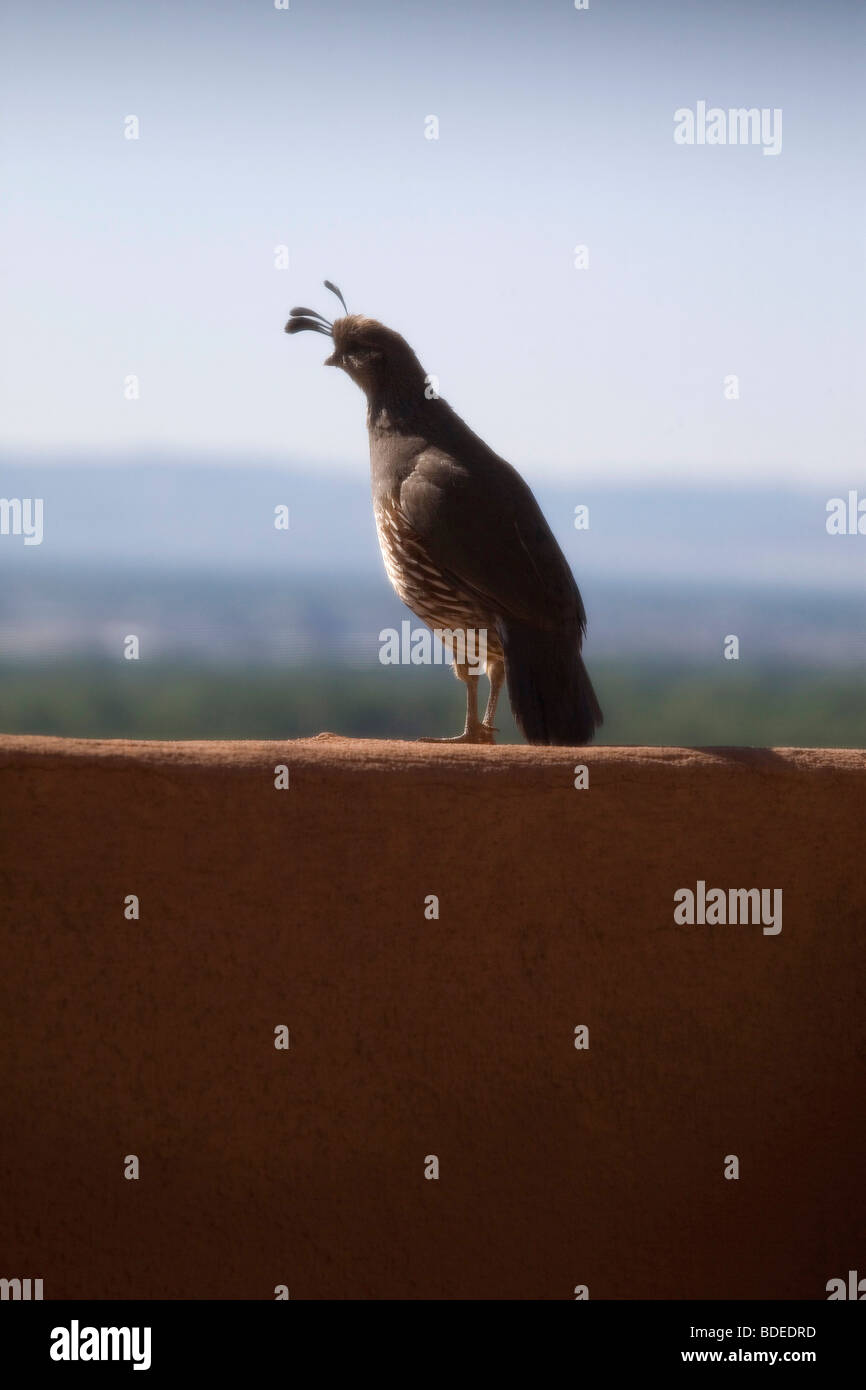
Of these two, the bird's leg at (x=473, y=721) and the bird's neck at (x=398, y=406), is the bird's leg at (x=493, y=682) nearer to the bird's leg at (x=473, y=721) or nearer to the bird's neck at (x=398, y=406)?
the bird's leg at (x=473, y=721)

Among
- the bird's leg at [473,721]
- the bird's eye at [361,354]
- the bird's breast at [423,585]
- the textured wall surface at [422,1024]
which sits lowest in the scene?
the textured wall surface at [422,1024]

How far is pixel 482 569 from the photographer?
5.17 metres

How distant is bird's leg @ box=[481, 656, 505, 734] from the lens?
5.45m

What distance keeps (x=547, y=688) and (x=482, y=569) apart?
48cm

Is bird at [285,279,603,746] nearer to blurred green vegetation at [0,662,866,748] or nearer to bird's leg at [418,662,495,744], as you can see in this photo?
bird's leg at [418,662,495,744]

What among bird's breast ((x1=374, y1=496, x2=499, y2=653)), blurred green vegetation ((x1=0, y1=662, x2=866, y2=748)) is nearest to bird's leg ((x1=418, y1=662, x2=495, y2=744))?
bird's breast ((x1=374, y1=496, x2=499, y2=653))

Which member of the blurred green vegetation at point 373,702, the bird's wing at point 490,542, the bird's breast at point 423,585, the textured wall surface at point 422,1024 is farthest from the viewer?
the blurred green vegetation at point 373,702

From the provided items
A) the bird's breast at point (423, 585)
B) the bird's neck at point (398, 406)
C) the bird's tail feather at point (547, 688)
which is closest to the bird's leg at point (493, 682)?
the bird's breast at point (423, 585)

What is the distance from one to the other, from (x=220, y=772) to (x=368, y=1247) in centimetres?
125

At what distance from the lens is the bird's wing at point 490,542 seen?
5.18 m

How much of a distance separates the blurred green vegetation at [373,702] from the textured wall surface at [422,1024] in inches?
997

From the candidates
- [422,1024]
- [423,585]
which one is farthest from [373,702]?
[422,1024]

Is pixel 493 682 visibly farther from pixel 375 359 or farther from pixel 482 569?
pixel 375 359

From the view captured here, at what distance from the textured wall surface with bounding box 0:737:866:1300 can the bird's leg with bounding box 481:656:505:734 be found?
137 centimetres
